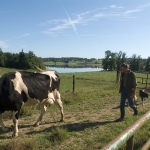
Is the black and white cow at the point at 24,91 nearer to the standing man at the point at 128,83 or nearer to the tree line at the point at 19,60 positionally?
the standing man at the point at 128,83

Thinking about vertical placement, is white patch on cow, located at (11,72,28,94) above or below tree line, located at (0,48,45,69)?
below

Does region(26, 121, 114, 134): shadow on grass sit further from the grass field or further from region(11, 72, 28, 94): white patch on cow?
region(11, 72, 28, 94): white patch on cow

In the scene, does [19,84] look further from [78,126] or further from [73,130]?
[78,126]

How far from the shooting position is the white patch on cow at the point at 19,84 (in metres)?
5.44

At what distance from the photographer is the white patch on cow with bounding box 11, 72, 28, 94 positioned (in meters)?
5.44

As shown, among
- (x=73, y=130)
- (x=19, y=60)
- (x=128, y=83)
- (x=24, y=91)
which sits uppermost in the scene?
(x=19, y=60)

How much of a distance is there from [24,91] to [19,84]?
0.78ft

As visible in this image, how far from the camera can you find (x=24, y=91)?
5.61 m

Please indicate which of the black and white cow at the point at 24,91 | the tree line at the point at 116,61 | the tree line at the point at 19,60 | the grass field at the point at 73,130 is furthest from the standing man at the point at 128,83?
the tree line at the point at 116,61

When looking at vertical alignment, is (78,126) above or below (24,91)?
below

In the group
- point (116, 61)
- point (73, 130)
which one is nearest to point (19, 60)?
point (116, 61)

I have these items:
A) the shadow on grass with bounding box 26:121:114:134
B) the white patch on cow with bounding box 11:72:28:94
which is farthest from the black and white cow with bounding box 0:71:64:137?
the shadow on grass with bounding box 26:121:114:134

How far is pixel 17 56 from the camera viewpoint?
7519 cm

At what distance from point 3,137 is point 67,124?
199 cm
